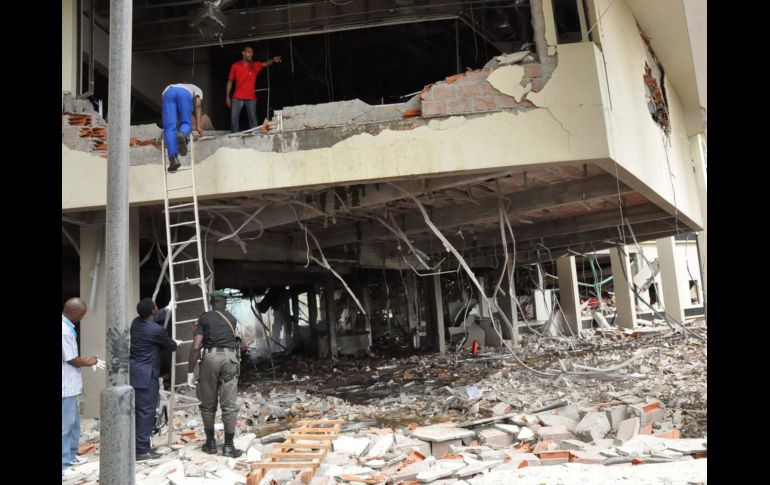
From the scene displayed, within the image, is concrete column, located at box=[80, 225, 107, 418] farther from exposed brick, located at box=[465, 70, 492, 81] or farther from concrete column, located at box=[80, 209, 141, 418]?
exposed brick, located at box=[465, 70, 492, 81]

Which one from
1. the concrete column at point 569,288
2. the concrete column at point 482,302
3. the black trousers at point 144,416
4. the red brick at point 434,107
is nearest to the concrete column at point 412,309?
the concrete column at point 482,302

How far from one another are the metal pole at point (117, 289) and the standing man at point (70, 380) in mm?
1648

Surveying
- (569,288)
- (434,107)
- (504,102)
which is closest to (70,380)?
(434,107)

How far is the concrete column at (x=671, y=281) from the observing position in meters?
24.9

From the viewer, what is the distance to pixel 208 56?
1205 cm

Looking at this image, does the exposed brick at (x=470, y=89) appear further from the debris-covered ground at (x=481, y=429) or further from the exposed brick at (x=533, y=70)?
the debris-covered ground at (x=481, y=429)

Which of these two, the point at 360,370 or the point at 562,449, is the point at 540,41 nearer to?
the point at 562,449

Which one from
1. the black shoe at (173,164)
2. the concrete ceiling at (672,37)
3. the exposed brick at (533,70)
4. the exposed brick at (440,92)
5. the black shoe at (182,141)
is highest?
the concrete ceiling at (672,37)

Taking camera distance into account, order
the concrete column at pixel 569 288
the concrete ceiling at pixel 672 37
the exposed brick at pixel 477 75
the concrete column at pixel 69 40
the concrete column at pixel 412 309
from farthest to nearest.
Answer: the concrete column at pixel 569 288 < the concrete column at pixel 412 309 < the concrete ceiling at pixel 672 37 < the concrete column at pixel 69 40 < the exposed brick at pixel 477 75

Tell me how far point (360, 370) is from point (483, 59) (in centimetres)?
806

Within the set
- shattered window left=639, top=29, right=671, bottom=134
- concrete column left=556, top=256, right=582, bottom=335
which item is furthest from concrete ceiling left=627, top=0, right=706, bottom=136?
concrete column left=556, top=256, right=582, bottom=335

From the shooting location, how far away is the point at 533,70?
746 centimetres

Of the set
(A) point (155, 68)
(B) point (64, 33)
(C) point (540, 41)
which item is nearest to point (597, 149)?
(C) point (540, 41)

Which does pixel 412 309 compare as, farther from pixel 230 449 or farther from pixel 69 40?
pixel 230 449
